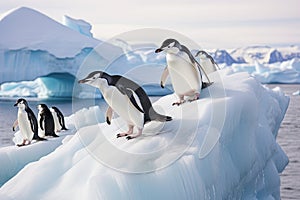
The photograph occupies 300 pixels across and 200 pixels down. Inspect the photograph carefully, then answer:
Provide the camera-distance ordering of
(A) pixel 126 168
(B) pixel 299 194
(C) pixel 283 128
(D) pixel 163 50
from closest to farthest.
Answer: (A) pixel 126 168
(D) pixel 163 50
(B) pixel 299 194
(C) pixel 283 128

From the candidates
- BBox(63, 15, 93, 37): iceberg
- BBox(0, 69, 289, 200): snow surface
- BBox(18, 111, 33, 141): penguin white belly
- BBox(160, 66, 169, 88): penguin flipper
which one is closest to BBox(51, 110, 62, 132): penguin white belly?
BBox(18, 111, 33, 141): penguin white belly

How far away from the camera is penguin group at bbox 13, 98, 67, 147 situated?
29.0 feet

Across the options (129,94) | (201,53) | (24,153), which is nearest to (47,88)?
(24,153)

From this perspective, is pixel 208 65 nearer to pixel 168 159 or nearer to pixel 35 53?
pixel 168 159

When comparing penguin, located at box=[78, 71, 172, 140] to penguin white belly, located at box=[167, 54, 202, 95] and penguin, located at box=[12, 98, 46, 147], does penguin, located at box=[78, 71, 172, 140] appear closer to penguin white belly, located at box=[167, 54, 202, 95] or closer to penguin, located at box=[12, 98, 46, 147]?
penguin white belly, located at box=[167, 54, 202, 95]

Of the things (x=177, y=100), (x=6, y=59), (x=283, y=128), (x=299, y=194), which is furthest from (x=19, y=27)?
(x=177, y=100)

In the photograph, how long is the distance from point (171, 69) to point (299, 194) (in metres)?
5.66

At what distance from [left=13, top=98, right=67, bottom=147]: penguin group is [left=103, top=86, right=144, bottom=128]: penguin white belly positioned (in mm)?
3923

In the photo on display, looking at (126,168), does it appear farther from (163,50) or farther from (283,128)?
(283,128)

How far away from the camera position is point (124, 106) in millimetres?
5129

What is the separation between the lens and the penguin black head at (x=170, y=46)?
584 cm

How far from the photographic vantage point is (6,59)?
2736 cm

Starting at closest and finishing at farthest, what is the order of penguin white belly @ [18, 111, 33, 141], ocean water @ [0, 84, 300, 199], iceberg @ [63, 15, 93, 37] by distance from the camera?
penguin white belly @ [18, 111, 33, 141] → ocean water @ [0, 84, 300, 199] → iceberg @ [63, 15, 93, 37]

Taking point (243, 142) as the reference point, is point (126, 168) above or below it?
above
